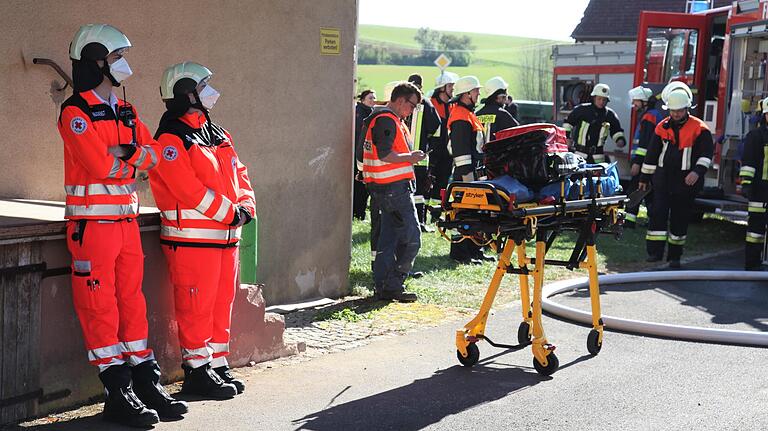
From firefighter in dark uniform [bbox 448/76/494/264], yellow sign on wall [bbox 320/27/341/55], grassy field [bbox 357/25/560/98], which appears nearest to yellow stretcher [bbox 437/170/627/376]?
yellow sign on wall [bbox 320/27/341/55]

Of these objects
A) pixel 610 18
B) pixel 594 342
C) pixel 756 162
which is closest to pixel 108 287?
pixel 594 342

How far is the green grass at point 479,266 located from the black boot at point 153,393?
346 cm

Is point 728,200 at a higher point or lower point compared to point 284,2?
lower

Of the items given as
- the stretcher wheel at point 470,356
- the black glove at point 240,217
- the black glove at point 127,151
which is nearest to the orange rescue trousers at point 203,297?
the black glove at point 240,217

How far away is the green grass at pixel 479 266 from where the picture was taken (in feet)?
28.7

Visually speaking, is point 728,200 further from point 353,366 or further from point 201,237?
point 201,237

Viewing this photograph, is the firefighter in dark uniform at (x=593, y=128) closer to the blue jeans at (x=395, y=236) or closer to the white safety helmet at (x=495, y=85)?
the white safety helmet at (x=495, y=85)

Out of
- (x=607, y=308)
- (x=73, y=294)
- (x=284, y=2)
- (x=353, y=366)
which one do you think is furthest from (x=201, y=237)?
(x=607, y=308)

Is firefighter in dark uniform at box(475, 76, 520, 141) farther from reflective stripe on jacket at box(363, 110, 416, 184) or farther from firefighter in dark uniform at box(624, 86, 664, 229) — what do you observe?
reflective stripe on jacket at box(363, 110, 416, 184)

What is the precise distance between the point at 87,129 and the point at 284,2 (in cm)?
320

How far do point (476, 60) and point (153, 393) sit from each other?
6929cm

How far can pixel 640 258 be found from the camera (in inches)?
440

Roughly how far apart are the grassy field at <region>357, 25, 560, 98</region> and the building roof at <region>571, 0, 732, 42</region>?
32.0 ft

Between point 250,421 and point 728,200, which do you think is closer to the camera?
point 250,421
